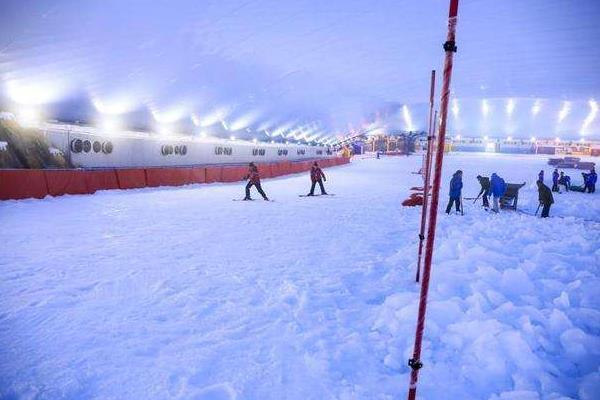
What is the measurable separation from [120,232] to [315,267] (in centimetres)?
499

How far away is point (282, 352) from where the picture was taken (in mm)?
3193

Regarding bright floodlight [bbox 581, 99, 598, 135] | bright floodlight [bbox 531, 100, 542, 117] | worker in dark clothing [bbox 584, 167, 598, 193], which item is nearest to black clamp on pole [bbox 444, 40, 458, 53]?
worker in dark clothing [bbox 584, 167, 598, 193]

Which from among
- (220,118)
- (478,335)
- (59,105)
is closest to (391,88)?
(220,118)

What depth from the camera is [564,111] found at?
192ft

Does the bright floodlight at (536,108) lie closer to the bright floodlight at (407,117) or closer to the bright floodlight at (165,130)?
the bright floodlight at (407,117)

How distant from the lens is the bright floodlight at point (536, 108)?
55.1 meters

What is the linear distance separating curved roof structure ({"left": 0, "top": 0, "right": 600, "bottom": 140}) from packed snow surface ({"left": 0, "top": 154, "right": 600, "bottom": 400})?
10516 millimetres

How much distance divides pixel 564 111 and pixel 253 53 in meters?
61.1

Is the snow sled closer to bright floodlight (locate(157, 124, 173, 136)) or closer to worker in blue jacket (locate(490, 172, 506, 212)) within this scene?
worker in blue jacket (locate(490, 172, 506, 212))

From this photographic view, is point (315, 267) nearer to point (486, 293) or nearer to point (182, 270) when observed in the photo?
point (182, 270)

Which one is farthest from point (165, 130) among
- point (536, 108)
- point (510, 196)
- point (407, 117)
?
point (536, 108)

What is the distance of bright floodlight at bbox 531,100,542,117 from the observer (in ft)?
181

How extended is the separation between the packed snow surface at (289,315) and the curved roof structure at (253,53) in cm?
1052

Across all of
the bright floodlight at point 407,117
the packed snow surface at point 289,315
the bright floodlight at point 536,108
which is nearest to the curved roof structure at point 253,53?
the packed snow surface at point 289,315
